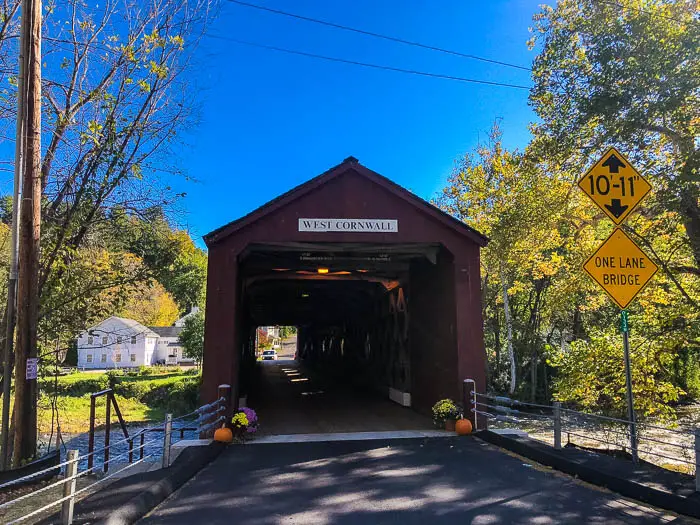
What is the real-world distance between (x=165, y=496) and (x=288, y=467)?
182cm

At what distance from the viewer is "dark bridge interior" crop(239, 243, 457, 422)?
10359mm

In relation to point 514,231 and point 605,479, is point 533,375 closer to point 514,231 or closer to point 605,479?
point 514,231

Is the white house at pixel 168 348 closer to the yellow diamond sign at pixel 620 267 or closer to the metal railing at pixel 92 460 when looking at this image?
the metal railing at pixel 92 460

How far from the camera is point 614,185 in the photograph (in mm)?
6062

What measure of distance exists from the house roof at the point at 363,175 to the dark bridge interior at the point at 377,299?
69 centimetres

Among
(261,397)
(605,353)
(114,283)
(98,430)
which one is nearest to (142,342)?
(98,430)

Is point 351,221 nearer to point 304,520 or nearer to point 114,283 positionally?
point 114,283

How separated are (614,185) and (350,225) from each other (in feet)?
15.3

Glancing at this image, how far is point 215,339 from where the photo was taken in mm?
8914

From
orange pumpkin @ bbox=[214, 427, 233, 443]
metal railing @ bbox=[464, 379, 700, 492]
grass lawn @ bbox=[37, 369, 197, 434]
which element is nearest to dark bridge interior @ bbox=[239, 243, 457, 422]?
metal railing @ bbox=[464, 379, 700, 492]

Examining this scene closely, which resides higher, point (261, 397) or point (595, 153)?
point (595, 153)

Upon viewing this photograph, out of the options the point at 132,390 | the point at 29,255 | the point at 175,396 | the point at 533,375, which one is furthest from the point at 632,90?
the point at 132,390

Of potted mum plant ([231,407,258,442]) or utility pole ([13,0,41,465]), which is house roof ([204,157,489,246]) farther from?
potted mum plant ([231,407,258,442])

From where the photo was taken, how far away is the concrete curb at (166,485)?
4331 millimetres
